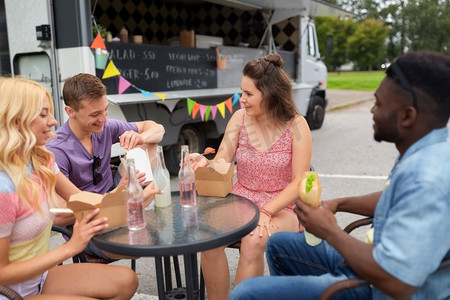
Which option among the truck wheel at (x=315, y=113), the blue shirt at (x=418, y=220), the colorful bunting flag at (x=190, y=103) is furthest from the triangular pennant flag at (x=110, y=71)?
the truck wheel at (x=315, y=113)

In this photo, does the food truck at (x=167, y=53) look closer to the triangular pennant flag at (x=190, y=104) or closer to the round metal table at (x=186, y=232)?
the triangular pennant flag at (x=190, y=104)

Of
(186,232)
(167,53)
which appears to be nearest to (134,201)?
(186,232)

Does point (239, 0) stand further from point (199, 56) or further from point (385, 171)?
A: point (385, 171)

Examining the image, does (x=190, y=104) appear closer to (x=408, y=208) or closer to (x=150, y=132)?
(x=150, y=132)

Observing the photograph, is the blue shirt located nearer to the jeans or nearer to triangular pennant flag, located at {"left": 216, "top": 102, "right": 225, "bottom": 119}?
the jeans

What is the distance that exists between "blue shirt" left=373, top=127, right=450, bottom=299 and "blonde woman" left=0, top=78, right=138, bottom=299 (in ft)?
3.19

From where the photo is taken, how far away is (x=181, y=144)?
5750 millimetres

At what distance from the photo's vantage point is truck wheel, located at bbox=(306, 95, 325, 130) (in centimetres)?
917

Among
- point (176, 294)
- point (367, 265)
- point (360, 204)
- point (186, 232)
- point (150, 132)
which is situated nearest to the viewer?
point (367, 265)

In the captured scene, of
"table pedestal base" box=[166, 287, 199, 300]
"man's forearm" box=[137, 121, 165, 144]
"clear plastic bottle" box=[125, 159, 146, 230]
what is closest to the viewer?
"clear plastic bottle" box=[125, 159, 146, 230]

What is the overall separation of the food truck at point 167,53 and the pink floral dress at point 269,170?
2.10 metres

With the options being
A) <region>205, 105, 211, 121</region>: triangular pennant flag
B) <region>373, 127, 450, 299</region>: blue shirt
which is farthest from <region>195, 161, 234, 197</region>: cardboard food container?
<region>205, 105, 211, 121</region>: triangular pennant flag

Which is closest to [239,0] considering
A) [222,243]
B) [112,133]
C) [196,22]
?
[196,22]

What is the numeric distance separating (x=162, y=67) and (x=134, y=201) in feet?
11.8
